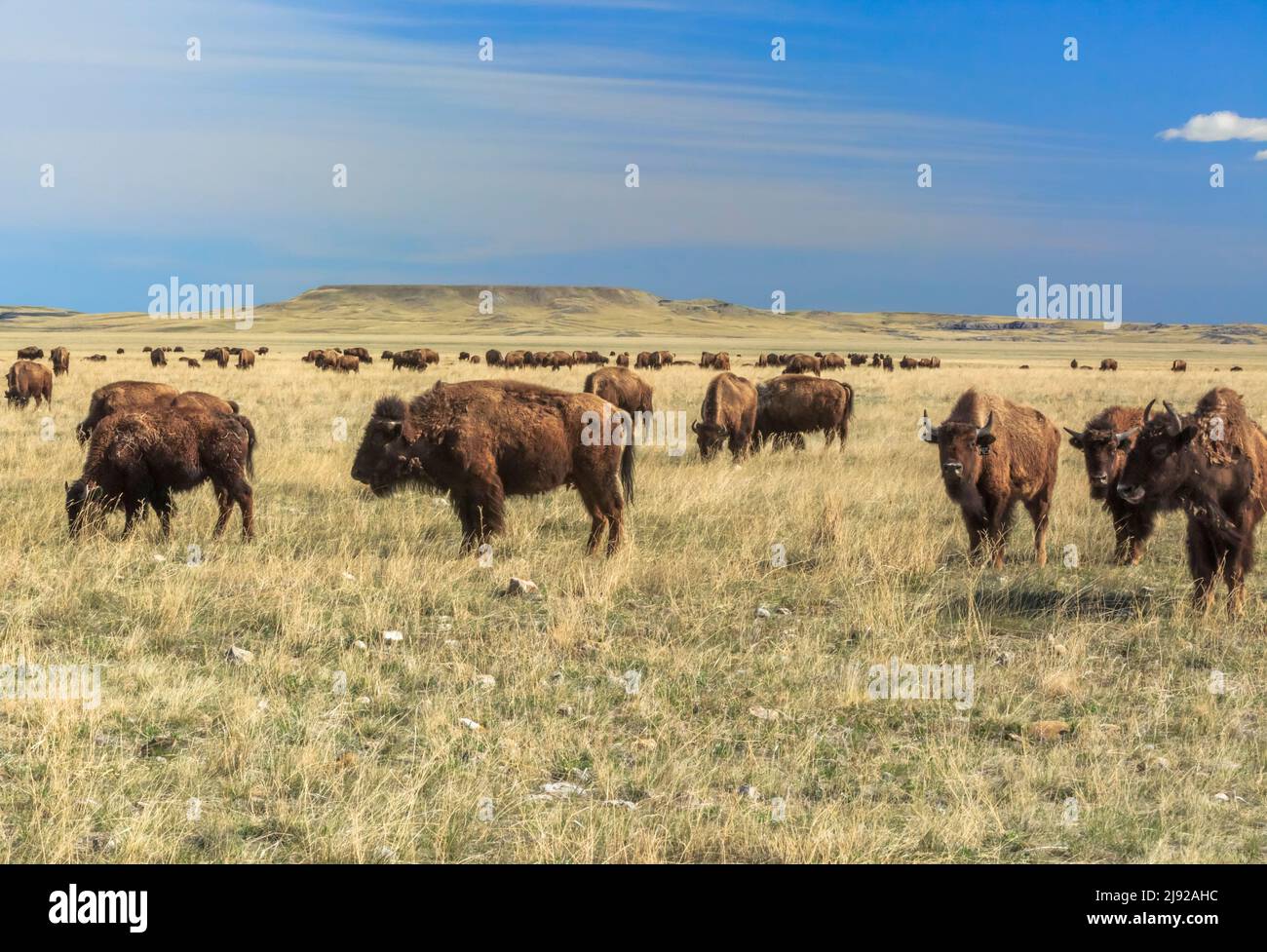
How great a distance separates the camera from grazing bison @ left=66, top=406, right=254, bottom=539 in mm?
10742

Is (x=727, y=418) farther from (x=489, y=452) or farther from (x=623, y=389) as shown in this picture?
(x=489, y=452)

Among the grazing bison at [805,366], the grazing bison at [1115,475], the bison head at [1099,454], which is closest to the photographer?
the grazing bison at [1115,475]

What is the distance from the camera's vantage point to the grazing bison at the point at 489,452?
10703mm

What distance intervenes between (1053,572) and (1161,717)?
4.24 meters

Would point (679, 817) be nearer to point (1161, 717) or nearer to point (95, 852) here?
point (95, 852)

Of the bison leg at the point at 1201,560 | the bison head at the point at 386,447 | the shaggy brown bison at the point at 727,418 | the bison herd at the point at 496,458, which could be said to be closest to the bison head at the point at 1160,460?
the bison leg at the point at 1201,560

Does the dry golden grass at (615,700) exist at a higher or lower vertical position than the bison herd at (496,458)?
lower

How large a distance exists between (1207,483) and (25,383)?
1030 inches

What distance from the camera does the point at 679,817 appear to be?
15.8 feet

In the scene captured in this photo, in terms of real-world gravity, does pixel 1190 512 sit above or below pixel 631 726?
above

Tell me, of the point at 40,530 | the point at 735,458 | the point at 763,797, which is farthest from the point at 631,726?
the point at 735,458

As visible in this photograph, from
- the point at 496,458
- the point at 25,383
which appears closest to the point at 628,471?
the point at 496,458

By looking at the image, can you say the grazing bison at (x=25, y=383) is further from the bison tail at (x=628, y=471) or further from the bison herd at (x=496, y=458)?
the bison tail at (x=628, y=471)

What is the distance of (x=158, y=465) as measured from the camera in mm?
10883
